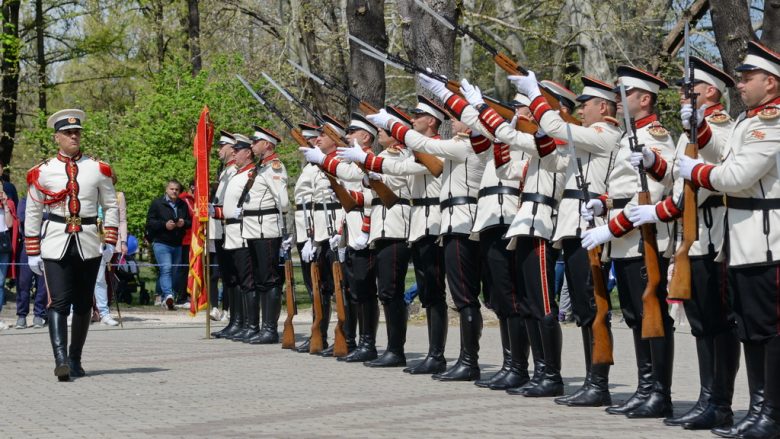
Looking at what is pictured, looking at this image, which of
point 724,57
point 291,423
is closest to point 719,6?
point 724,57

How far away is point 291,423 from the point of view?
8.71m

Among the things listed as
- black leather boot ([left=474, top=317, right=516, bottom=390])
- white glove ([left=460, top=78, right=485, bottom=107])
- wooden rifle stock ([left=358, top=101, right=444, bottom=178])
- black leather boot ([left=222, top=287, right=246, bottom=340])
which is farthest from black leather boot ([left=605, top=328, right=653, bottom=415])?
black leather boot ([left=222, top=287, right=246, bottom=340])

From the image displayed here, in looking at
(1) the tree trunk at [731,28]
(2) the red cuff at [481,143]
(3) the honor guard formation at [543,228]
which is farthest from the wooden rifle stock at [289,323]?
(1) the tree trunk at [731,28]

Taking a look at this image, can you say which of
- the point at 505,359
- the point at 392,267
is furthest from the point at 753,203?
the point at 392,267

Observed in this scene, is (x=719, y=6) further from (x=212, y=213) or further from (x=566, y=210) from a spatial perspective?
(x=566, y=210)

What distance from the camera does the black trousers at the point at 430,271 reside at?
38.8 ft

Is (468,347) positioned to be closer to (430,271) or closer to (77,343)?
(430,271)

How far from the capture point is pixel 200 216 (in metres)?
16.2

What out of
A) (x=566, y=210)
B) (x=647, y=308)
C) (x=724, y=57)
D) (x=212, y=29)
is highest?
(x=212, y=29)

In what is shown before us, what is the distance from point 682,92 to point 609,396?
2.42 meters

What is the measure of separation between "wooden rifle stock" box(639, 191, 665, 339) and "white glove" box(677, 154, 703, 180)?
0.64 m

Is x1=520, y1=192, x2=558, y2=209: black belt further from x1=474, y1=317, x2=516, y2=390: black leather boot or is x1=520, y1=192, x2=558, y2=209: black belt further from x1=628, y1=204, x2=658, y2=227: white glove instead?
x1=628, y1=204, x2=658, y2=227: white glove

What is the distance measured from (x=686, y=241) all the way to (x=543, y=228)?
208cm

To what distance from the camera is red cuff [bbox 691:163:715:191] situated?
306 inches
